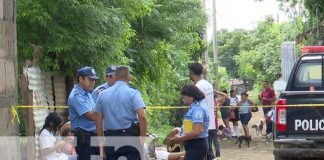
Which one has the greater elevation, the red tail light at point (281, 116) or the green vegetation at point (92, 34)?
the green vegetation at point (92, 34)

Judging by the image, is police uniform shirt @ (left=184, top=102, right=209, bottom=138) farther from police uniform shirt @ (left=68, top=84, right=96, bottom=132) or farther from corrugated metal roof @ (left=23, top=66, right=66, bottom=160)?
corrugated metal roof @ (left=23, top=66, right=66, bottom=160)

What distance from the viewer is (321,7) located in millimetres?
16156

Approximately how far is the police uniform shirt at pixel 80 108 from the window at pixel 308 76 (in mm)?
2986

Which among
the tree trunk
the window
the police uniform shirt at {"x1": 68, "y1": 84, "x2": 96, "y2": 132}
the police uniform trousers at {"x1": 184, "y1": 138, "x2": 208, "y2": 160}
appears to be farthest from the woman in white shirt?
the window

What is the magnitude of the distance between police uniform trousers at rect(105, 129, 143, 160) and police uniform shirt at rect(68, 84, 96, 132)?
1.83 feet

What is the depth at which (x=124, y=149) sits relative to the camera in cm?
567

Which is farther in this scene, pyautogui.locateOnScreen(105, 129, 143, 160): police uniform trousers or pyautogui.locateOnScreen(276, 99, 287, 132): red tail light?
pyautogui.locateOnScreen(276, 99, 287, 132): red tail light

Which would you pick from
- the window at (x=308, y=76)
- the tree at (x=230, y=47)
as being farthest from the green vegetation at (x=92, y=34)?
the tree at (x=230, y=47)

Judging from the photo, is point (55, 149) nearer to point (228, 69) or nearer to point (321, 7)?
point (321, 7)

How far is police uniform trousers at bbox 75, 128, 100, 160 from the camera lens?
638cm

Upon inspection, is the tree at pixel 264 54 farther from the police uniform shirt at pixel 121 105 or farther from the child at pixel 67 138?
the police uniform shirt at pixel 121 105

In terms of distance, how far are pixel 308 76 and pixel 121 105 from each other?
10.6 ft

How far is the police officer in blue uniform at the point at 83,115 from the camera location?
6.34 metres

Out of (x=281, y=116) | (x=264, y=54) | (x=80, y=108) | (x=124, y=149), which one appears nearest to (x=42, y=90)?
(x=80, y=108)
